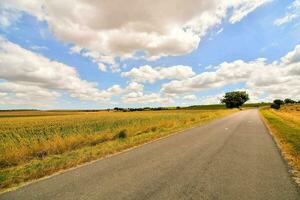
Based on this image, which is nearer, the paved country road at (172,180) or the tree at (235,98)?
the paved country road at (172,180)

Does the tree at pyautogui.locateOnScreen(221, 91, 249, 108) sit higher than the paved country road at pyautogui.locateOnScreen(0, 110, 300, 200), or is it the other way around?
the tree at pyautogui.locateOnScreen(221, 91, 249, 108)

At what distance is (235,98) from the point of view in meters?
120

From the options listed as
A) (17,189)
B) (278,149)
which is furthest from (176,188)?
(278,149)

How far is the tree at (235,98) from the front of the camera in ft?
391

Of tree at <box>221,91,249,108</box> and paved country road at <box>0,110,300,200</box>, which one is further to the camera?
tree at <box>221,91,249,108</box>

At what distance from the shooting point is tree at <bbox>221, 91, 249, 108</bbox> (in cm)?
11929

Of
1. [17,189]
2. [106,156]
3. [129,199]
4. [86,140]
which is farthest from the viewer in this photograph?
[86,140]

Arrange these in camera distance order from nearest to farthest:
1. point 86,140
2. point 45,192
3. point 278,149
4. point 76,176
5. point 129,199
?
point 129,199, point 45,192, point 76,176, point 278,149, point 86,140

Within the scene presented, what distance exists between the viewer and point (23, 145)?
11789mm

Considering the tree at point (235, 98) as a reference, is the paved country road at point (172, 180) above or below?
below

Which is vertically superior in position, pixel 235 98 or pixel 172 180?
pixel 235 98

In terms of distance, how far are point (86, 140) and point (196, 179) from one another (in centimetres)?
967

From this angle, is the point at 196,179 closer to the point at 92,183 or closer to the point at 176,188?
the point at 176,188

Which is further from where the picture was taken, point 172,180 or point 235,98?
point 235,98
